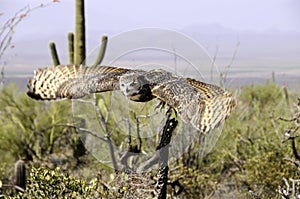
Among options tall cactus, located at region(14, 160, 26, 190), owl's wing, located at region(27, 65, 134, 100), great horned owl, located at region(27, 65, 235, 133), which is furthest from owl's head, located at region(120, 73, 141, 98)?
tall cactus, located at region(14, 160, 26, 190)

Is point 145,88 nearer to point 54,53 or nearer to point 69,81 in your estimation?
point 69,81

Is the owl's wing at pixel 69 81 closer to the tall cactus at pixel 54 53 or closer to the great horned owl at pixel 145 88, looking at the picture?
the great horned owl at pixel 145 88

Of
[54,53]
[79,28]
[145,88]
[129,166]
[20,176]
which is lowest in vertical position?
[20,176]

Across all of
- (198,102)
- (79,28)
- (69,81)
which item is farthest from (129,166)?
(79,28)

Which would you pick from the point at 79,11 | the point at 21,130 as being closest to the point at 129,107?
the point at 21,130

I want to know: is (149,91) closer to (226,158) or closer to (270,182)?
(270,182)

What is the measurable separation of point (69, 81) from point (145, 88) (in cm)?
53

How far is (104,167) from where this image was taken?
6668 millimetres

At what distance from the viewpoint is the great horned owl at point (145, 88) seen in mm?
2334

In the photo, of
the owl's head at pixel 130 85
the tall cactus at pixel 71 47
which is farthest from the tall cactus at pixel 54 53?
the owl's head at pixel 130 85

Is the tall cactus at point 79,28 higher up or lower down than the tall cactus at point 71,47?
higher up

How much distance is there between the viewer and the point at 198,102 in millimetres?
2371

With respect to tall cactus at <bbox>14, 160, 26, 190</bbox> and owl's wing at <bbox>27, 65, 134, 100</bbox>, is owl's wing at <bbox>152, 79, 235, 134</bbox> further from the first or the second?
tall cactus at <bbox>14, 160, 26, 190</bbox>

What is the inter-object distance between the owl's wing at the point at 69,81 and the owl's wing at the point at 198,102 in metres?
0.34
